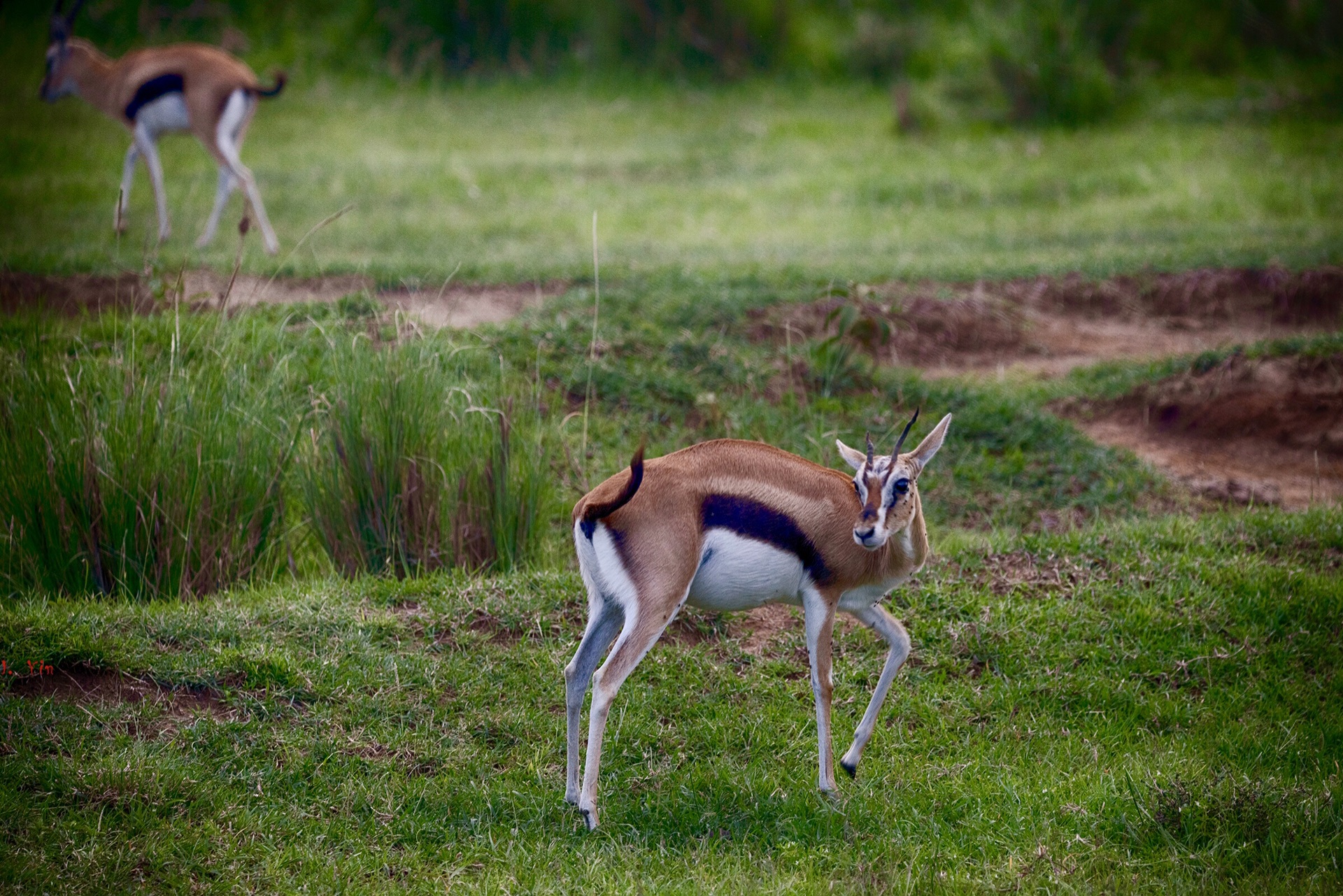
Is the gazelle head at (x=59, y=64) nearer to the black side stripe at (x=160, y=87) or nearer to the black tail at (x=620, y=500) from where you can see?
the black side stripe at (x=160, y=87)

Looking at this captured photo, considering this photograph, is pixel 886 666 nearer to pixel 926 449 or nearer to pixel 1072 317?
pixel 926 449

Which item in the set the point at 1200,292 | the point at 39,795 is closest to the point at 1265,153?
the point at 1200,292

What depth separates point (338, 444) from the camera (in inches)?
228

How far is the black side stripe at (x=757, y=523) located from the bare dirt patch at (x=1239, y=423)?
3877 mm

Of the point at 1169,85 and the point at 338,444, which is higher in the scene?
the point at 1169,85

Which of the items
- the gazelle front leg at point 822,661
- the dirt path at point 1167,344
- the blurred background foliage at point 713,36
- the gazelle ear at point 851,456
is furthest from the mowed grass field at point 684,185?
the gazelle front leg at point 822,661

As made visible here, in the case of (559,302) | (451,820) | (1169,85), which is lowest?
(451,820)

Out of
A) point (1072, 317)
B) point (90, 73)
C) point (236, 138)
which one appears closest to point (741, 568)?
point (1072, 317)

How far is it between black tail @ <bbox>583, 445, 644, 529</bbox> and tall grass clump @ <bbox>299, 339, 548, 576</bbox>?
1.98 metres

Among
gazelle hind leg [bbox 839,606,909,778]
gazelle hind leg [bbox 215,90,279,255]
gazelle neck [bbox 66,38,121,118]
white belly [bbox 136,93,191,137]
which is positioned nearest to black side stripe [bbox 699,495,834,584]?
gazelle hind leg [bbox 839,606,909,778]

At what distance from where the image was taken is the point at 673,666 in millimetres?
5168

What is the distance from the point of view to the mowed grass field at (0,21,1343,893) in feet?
13.1

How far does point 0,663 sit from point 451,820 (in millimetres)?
1861

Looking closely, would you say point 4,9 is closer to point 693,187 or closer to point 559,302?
point 693,187
